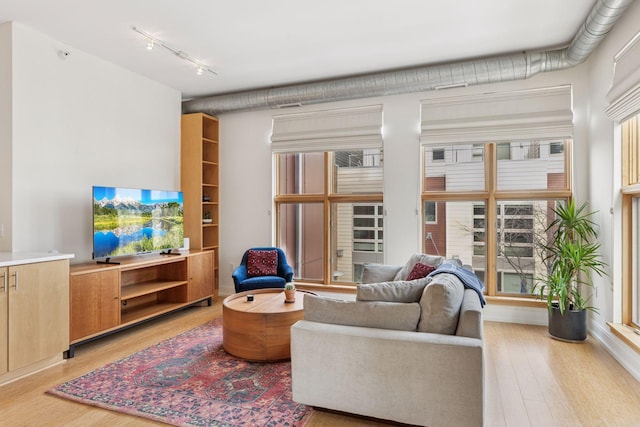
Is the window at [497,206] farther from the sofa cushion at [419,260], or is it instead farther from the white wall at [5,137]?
the white wall at [5,137]

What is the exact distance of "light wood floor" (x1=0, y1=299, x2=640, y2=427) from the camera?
2.34 meters

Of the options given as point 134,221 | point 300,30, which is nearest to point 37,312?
point 134,221

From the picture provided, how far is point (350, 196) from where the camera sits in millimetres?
5238

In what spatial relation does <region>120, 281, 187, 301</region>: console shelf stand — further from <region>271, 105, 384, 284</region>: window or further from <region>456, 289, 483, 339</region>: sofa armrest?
<region>456, 289, 483, 339</region>: sofa armrest

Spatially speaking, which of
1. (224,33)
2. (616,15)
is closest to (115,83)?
(224,33)

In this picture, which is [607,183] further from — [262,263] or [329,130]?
[262,263]

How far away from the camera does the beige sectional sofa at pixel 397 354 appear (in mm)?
Answer: 2037

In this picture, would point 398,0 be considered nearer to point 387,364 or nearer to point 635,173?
point 635,173

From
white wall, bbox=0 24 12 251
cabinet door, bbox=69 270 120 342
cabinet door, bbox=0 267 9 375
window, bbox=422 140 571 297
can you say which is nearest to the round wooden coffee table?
cabinet door, bbox=69 270 120 342

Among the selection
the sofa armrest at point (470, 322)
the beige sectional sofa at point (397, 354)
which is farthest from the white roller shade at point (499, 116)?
the sofa armrest at point (470, 322)

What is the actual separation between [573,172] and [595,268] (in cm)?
117

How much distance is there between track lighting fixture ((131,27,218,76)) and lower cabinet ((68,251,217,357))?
233 centimetres

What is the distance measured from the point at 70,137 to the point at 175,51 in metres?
1.48

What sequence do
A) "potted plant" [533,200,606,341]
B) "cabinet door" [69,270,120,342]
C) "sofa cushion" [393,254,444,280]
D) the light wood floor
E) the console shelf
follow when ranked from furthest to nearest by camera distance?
the console shelf
"potted plant" [533,200,606,341]
"sofa cushion" [393,254,444,280]
"cabinet door" [69,270,120,342]
the light wood floor
